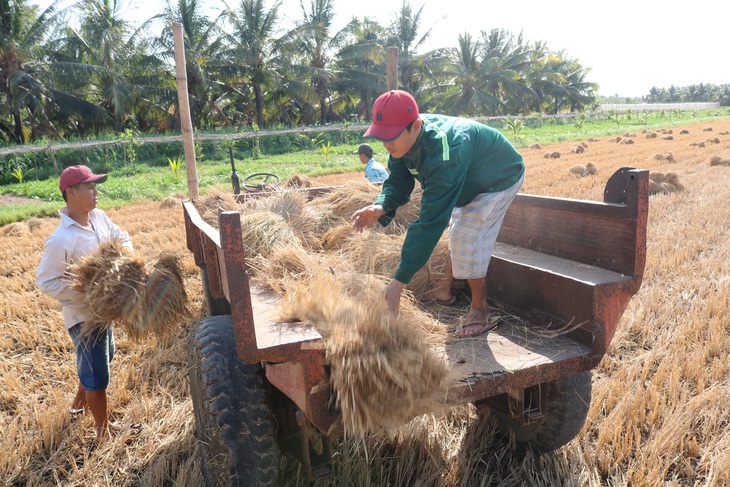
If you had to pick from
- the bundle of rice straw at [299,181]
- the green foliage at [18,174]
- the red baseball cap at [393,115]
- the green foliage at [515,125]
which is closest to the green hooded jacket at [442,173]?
the red baseball cap at [393,115]

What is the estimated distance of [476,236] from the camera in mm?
2660

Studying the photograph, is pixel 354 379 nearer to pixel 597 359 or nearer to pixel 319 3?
pixel 597 359

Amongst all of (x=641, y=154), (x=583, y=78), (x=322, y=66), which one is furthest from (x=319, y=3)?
(x=583, y=78)

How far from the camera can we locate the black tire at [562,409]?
8.28 ft

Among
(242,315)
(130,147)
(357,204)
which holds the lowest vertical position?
(242,315)

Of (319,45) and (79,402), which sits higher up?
(319,45)

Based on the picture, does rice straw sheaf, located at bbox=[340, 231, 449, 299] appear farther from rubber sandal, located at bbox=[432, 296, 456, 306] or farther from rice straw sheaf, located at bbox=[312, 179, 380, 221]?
rice straw sheaf, located at bbox=[312, 179, 380, 221]

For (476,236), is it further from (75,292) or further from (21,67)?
(21,67)

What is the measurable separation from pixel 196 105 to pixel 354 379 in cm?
2928

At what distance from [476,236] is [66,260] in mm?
2138

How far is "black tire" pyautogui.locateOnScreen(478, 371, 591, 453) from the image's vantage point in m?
2.52

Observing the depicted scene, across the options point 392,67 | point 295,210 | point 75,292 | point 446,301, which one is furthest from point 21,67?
point 446,301

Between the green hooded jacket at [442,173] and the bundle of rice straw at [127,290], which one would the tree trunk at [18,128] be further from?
the green hooded jacket at [442,173]

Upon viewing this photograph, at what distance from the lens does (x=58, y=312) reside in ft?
15.3
